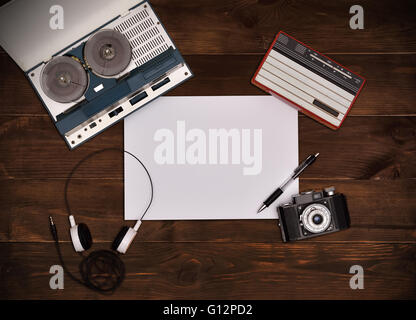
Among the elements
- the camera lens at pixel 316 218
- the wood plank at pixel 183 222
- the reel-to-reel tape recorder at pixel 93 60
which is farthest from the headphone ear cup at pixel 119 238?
the camera lens at pixel 316 218

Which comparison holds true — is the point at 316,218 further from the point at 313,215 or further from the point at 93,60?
the point at 93,60

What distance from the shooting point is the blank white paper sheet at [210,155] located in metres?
1.10

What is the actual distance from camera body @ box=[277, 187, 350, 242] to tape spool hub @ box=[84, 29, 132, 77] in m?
0.64

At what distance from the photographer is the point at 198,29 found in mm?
1108

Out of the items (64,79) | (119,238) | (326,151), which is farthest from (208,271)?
(64,79)

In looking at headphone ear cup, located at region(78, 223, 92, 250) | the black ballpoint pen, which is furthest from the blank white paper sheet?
headphone ear cup, located at region(78, 223, 92, 250)

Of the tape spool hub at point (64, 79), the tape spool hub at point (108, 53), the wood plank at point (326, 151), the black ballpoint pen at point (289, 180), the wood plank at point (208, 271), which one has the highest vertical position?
the tape spool hub at point (108, 53)

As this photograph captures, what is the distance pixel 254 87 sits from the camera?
111cm

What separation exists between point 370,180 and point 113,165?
31.5 inches

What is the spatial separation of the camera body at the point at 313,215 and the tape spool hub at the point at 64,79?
0.70 meters

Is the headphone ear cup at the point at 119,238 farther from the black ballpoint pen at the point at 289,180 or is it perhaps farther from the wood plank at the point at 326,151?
the black ballpoint pen at the point at 289,180

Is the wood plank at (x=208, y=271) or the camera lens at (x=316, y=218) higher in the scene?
the camera lens at (x=316, y=218)

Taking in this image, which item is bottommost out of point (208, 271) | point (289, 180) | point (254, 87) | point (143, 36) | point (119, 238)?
point (208, 271)

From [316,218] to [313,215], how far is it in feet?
0.04
